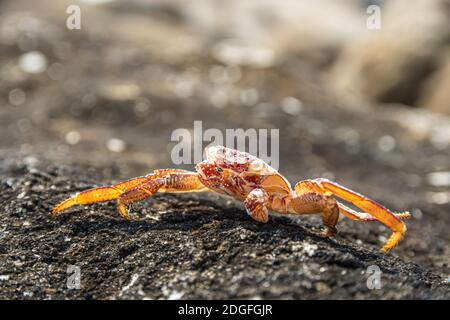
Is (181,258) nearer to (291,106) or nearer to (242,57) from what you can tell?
(291,106)

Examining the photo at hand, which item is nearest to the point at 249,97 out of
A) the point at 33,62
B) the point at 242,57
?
the point at 242,57

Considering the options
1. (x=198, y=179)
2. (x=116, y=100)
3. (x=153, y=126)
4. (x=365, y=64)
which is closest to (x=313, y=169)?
(x=153, y=126)

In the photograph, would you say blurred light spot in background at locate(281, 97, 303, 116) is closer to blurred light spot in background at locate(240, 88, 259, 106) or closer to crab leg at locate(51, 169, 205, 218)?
blurred light spot in background at locate(240, 88, 259, 106)

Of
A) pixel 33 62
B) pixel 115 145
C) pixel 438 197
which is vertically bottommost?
pixel 438 197

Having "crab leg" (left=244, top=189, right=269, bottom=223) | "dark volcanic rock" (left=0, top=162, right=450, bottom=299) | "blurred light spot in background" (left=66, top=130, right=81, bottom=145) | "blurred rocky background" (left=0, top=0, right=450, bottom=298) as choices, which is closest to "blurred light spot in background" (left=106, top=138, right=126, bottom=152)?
"blurred rocky background" (left=0, top=0, right=450, bottom=298)

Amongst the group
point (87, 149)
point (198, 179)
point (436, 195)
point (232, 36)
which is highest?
point (232, 36)

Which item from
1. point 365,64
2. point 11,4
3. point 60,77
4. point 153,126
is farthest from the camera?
point 11,4
